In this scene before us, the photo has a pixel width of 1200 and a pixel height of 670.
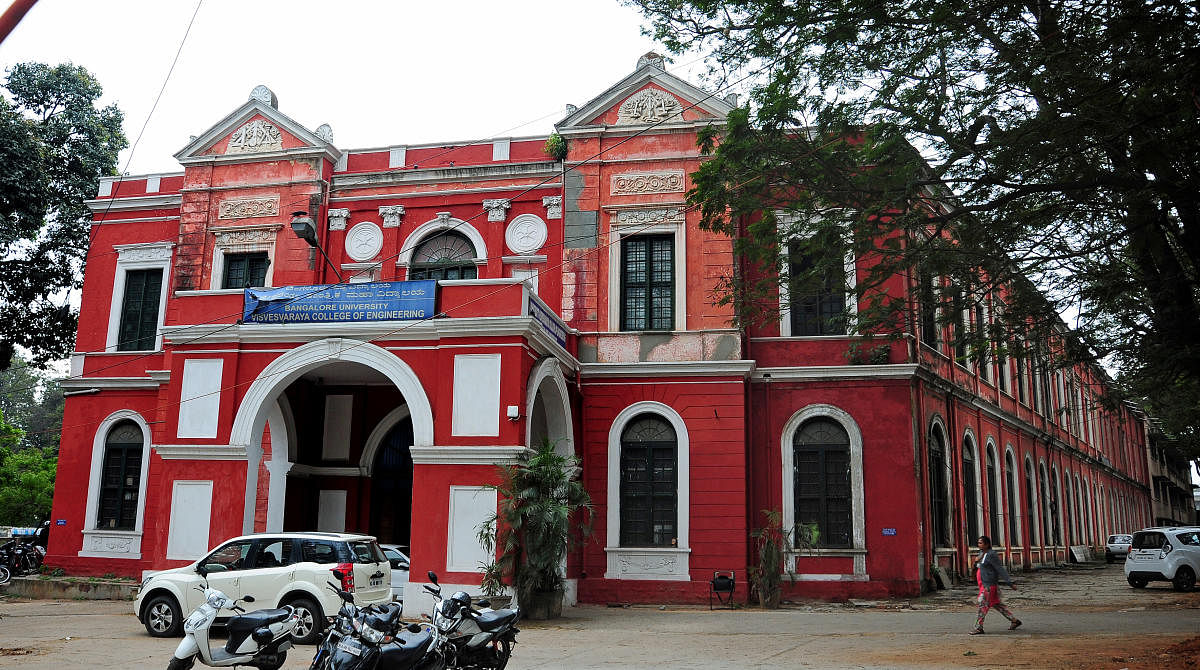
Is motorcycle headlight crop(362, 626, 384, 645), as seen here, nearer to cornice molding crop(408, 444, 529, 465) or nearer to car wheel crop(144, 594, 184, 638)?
car wheel crop(144, 594, 184, 638)

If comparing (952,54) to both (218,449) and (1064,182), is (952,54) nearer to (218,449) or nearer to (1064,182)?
(1064,182)

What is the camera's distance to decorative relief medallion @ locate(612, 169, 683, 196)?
62.7 feet

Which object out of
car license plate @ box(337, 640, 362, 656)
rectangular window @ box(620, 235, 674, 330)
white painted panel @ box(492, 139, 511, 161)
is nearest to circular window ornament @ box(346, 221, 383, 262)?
white painted panel @ box(492, 139, 511, 161)

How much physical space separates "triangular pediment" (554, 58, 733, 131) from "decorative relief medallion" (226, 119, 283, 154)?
6473 mm

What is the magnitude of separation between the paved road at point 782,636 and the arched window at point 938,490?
1791 mm

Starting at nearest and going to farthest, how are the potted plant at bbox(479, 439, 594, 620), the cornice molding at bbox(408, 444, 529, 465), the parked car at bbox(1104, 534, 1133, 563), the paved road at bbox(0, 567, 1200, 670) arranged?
the paved road at bbox(0, 567, 1200, 670) < the potted plant at bbox(479, 439, 594, 620) < the cornice molding at bbox(408, 444, 529, 465) < the parked car at bbox(1104, 534, 1133, 563)

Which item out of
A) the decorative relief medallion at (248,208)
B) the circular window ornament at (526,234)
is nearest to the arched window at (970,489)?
the circular window ornament at (526,234)

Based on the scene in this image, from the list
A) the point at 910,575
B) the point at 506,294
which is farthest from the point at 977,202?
the point at 910,575

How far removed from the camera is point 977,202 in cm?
1045

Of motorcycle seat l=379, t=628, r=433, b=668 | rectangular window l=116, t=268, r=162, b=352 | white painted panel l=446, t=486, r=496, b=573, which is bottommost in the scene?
motorcycle seat l=379, t=628, r=433, b=668

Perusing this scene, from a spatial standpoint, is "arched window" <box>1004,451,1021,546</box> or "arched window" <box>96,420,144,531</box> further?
"arched window" <box>1004,451,1021,546</box>

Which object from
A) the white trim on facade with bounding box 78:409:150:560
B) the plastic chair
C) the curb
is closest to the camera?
the plastic chair

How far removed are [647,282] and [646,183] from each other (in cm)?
203

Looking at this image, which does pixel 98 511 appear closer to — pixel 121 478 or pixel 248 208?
pixel 121 478
